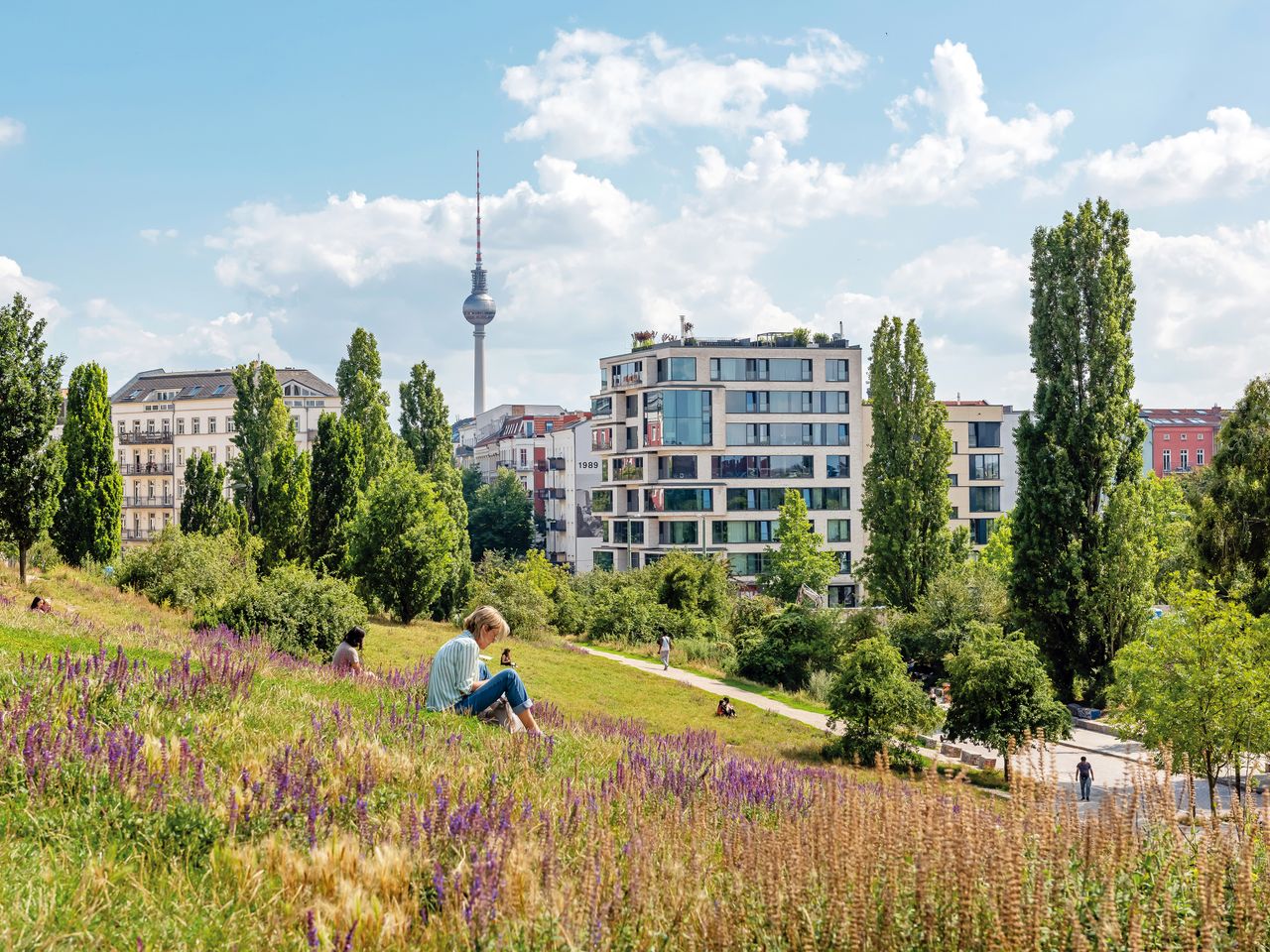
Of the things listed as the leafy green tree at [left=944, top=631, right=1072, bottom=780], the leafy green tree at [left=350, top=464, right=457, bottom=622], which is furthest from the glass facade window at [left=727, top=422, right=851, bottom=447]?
the leafy green tree at [left=944, top=631, right=1072, bottom=780]

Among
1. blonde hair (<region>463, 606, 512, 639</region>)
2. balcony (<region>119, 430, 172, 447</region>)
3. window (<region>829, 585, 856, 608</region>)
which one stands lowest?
window (<region>829, 585, 856, 608</region>)

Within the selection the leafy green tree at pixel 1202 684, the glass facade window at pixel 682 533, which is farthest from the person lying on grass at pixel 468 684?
the glass facade window at pixel 682 533

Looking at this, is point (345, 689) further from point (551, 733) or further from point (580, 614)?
point (580, 614)

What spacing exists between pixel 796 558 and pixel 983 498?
19.5 m

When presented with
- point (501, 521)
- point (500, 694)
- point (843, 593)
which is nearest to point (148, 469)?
point (501, 521)

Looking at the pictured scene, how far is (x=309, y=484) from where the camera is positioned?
165ft

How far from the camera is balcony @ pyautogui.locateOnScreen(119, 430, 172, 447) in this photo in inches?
3649

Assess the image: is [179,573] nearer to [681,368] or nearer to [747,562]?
[681,368]

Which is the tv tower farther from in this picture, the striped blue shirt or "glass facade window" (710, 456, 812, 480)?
the striped blue shirt

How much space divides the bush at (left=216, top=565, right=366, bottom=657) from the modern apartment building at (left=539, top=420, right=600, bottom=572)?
62797mm

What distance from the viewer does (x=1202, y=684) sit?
22.8 metres

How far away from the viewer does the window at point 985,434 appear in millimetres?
76938

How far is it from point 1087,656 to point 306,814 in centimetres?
3834

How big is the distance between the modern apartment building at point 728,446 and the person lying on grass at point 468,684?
59660mm
